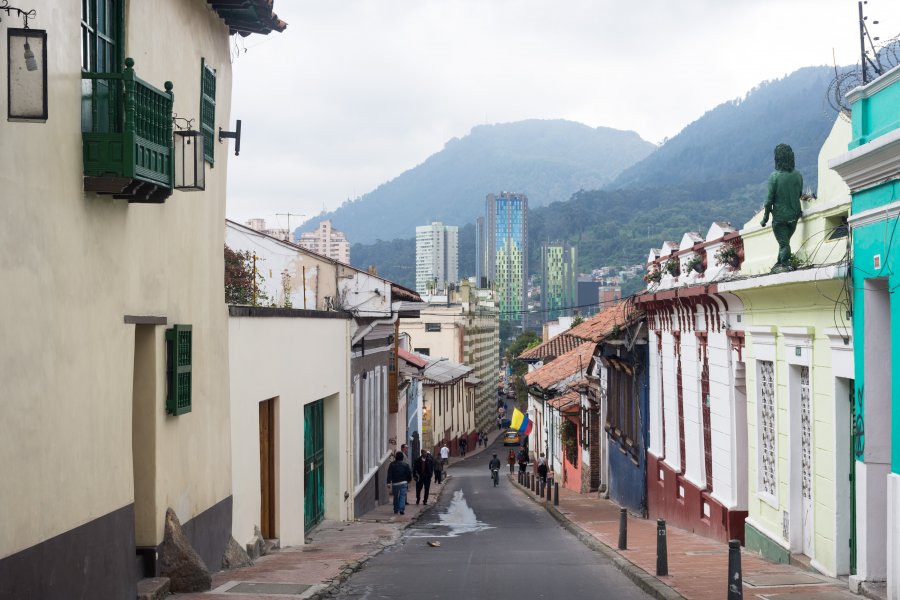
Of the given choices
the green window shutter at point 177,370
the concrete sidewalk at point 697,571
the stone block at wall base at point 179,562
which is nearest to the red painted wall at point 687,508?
the concrete sidewalk at point 697,571

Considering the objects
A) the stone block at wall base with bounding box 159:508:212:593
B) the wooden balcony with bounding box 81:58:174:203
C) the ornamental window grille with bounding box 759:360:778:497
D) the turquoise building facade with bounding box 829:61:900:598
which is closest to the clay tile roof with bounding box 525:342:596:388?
the ornamental window grille with bounding box 759:360:778:497

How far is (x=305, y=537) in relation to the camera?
17750mm

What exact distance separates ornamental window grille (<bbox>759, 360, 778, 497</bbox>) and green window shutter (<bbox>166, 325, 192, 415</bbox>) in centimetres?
783

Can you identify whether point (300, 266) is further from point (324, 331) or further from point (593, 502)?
point (593, 502)

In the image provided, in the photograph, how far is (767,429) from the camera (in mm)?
14953

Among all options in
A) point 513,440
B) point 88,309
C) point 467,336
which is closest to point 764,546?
point 88,309

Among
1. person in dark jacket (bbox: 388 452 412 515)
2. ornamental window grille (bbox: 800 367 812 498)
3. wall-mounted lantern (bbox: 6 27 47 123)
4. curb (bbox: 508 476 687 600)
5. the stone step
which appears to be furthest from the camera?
person in dark jacket (bbox: 388 452 412 515)

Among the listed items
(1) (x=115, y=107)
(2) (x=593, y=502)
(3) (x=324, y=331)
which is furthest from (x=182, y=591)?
(2) (x=593, y=502)

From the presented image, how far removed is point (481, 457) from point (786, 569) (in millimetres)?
66621

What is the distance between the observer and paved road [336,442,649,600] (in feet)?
39.0

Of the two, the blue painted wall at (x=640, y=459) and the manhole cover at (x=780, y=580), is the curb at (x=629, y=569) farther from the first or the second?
the blue painted wall at (x=640, y=459)

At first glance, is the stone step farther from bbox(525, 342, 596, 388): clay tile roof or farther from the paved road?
bbox(525, 342, 596, 388): clay tile roof

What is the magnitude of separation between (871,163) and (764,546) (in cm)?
649

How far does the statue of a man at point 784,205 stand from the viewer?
1310cm
